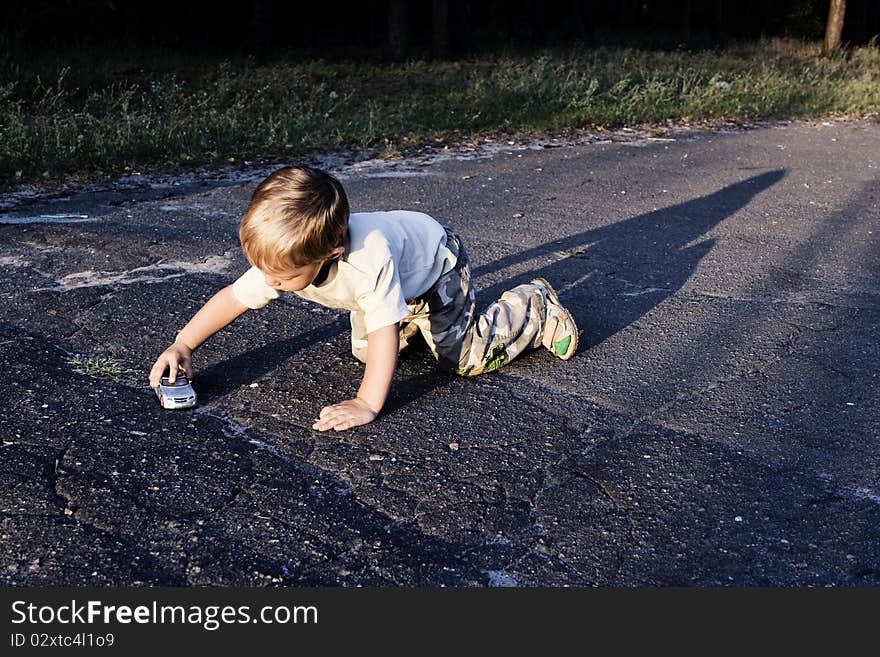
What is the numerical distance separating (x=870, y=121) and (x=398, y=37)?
29.3 ft

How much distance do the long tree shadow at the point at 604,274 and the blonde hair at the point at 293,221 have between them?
2.48 feet

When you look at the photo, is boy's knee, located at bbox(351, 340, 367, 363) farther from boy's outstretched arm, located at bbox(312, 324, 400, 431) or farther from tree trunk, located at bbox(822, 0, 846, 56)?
tree trunk, located at bbox(822, 0, 846, 56)

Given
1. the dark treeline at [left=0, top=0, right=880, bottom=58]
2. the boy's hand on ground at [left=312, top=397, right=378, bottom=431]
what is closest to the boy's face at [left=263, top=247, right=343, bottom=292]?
the boy's hand on ground at [left=312, top=397, right=378, bottom=431]

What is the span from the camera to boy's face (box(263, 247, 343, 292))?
3.11m

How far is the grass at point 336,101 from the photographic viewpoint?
26.4 feet

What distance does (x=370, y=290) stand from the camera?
3.29 meters

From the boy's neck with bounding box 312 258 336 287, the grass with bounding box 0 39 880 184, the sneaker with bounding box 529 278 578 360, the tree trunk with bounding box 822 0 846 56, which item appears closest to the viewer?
the boy's neck with bounding box 312 258 336 287

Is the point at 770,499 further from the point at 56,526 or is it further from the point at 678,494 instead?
the point at 56,526

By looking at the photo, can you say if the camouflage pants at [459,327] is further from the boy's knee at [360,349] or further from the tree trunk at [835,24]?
the tree trunk at [835,24]

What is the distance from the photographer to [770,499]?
9.66 ft

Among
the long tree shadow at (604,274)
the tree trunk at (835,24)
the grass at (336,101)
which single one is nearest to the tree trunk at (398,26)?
the grass at (336,101)

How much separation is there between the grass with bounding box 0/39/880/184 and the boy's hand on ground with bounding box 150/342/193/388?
4.17m

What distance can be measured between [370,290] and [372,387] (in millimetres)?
330

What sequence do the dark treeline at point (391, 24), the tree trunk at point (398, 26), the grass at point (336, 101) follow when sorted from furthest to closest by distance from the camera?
the tree trunk at point (398, 26)
the dark treeline at point (391, 24)
the grass at point (336, 101)
